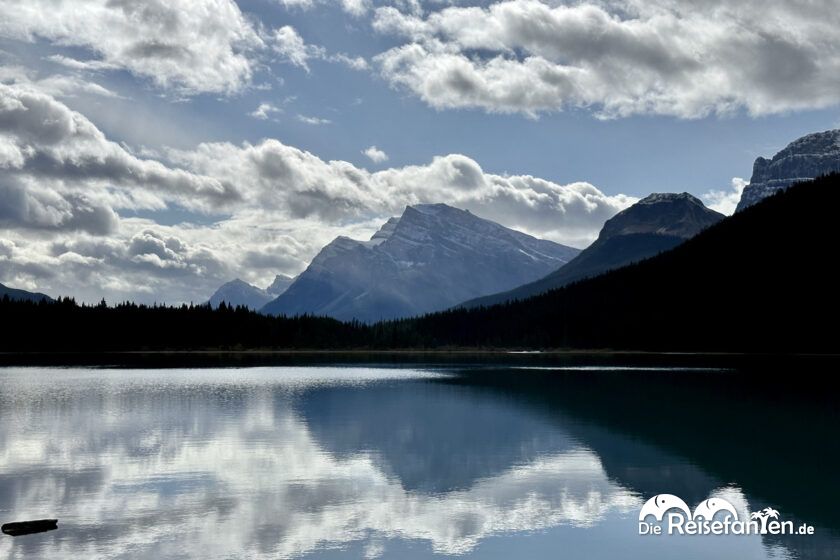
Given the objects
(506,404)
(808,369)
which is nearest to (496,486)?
(506,404)

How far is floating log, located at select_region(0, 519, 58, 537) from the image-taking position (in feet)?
105

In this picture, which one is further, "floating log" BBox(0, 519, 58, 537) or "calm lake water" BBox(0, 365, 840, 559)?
"calm lake water" BBox(0, 365, 840, 559)

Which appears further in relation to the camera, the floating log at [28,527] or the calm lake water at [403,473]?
the calm lake water at [403,473]

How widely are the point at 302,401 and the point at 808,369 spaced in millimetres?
120545

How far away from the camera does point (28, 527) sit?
32.5 m

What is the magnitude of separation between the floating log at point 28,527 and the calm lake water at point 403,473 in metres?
0.47

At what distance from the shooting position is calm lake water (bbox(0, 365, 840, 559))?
106 feet

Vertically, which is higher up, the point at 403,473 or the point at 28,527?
the point at 28,527

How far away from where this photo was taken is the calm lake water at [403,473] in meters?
32.4

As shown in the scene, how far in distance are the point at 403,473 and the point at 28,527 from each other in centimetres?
2324

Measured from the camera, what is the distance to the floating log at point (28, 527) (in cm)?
3212

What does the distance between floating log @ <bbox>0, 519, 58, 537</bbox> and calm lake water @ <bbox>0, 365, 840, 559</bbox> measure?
466mm

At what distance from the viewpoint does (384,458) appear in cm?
5491

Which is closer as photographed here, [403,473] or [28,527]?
[28,527]
